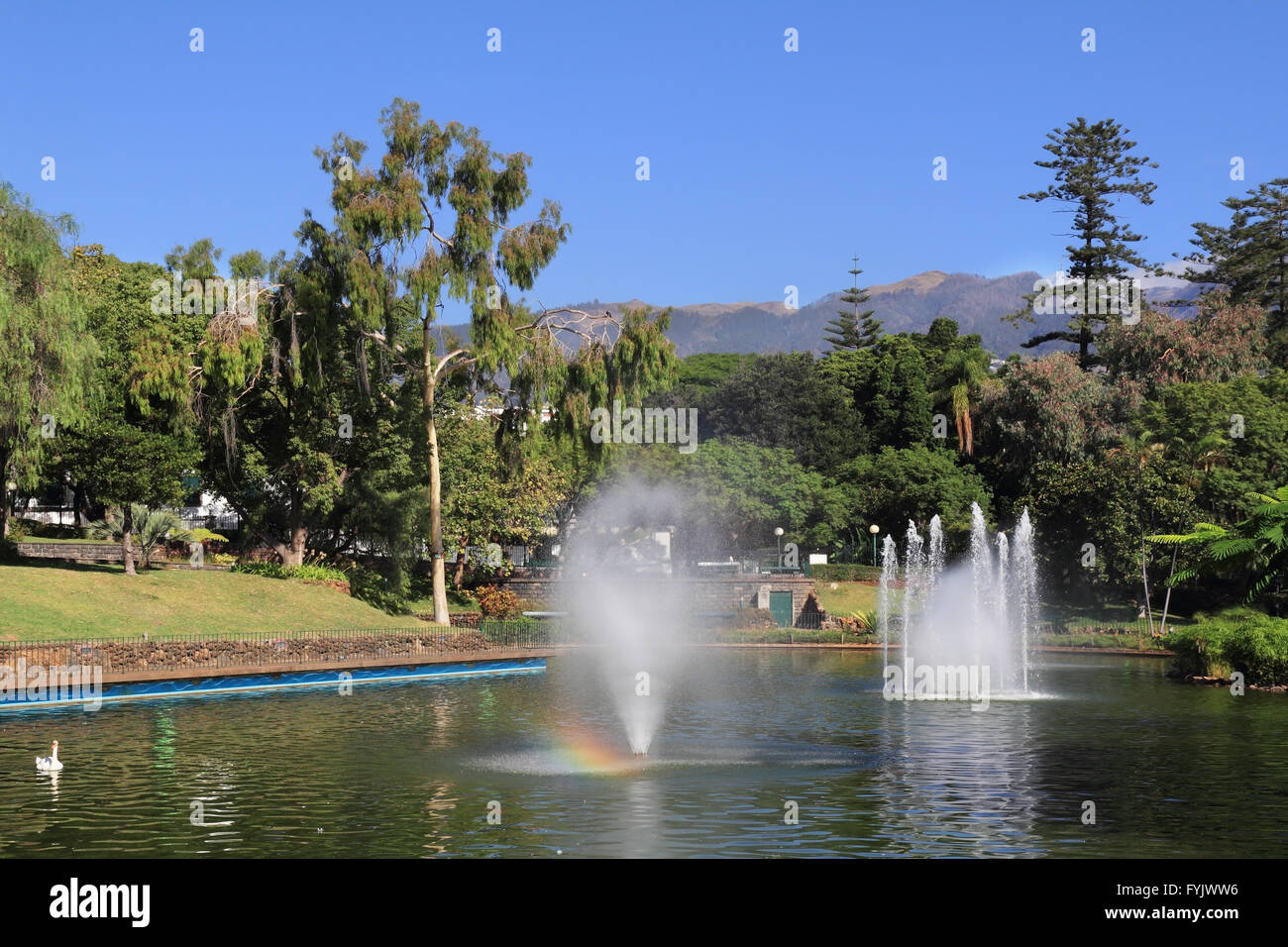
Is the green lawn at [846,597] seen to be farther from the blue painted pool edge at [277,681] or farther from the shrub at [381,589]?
the blue painted pool edge at [277,681]

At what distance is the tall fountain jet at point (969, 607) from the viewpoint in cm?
4981

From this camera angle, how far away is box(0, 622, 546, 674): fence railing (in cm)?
3681

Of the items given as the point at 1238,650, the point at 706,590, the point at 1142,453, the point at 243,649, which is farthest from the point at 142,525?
the point at 1142,453

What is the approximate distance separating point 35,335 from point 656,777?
106 feet

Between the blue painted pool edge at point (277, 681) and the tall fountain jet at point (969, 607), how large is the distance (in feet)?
48.4

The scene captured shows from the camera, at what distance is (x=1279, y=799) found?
2181cm

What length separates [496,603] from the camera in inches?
2635

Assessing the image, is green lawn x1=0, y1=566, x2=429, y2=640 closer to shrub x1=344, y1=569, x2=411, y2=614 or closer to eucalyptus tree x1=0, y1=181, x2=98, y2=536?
shrub x1=344, y1=569, x2=411, y2=614

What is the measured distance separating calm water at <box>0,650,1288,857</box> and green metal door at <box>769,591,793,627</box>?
32.7 m

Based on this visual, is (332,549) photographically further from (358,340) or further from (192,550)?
(358,340)

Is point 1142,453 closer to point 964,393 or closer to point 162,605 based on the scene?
point 964,393

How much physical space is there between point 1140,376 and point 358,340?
1957 inches

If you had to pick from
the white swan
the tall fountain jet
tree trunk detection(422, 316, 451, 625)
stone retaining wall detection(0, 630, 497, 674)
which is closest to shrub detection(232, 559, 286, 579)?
tree trunk detection(422, 316, 451, 625)
